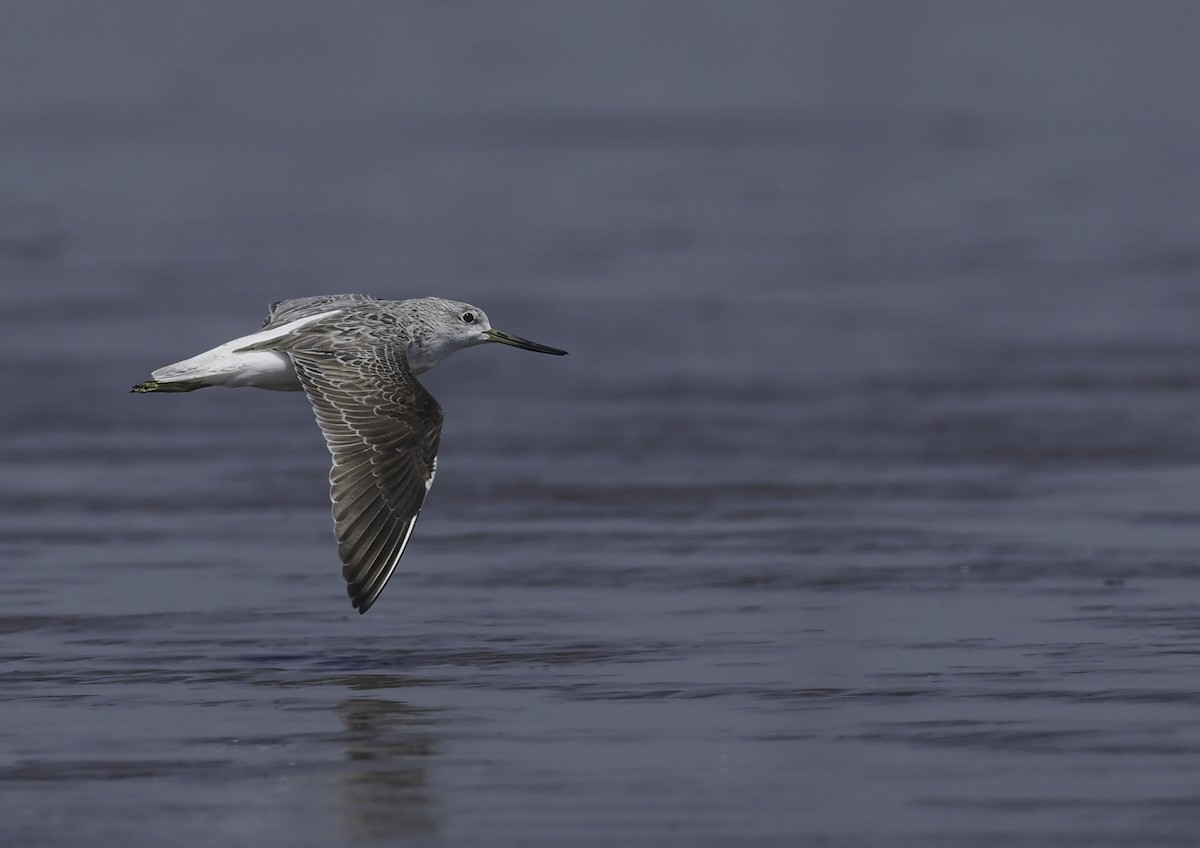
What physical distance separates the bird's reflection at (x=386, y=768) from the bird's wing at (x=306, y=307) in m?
3.05

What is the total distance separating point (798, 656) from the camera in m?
9.75

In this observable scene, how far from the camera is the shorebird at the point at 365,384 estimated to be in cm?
992

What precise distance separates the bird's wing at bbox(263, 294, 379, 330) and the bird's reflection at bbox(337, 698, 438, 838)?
305 cm

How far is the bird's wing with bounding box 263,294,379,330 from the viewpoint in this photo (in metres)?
11.9

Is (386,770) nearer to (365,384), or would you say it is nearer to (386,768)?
(386,768)

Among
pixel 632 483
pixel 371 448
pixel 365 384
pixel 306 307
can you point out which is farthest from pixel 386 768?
pixel 632 483

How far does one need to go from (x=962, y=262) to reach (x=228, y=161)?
9529mm

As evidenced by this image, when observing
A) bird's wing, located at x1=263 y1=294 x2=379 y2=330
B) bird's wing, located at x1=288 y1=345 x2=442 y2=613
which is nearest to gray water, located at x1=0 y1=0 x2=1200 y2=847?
bird's wing, located at x1=288 y1=345 x2=442 y2=613

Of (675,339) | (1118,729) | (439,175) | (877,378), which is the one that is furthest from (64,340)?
(1118,729)

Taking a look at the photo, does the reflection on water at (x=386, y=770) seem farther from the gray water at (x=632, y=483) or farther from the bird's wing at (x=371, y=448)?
the bird's wing at (x=371, y=448)

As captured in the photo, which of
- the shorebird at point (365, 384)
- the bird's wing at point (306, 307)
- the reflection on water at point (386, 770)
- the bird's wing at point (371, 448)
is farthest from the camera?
the bird's wing at point (306, 307)

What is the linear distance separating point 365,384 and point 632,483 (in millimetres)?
2896

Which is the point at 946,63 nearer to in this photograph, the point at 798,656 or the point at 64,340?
the point at 64,340

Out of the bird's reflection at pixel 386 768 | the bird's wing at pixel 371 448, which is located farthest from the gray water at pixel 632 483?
the bird's wing at pixel 371 448
